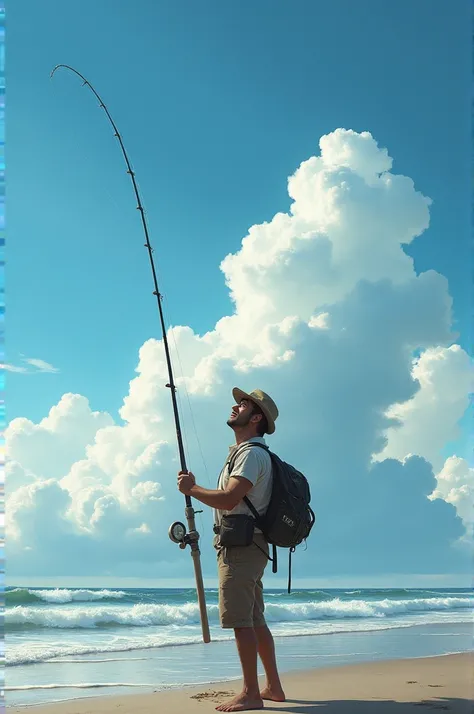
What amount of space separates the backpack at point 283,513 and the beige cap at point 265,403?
0.21m

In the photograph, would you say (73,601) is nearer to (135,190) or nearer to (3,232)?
(135,190)

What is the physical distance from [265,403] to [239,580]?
33.5 inches

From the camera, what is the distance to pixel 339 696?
4.29m

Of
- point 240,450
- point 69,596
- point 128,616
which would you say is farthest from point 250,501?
point 69,596

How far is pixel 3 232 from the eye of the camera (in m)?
2.29

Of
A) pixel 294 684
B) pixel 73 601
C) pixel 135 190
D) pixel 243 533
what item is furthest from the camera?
pixel 73 601

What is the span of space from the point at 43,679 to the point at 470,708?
142 inches

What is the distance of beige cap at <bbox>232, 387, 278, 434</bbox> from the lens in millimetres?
3744

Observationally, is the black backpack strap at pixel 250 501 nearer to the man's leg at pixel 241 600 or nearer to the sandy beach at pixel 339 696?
the man's leg at pixel 241 600

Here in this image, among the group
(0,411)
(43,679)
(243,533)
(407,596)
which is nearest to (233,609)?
(243,533)

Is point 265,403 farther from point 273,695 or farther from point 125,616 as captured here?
point 125,616

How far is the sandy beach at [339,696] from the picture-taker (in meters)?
3.87

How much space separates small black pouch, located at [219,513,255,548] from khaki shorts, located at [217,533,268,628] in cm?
6

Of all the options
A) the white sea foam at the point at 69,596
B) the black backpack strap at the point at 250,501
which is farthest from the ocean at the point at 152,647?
the white sea foam at the point at 69,596
